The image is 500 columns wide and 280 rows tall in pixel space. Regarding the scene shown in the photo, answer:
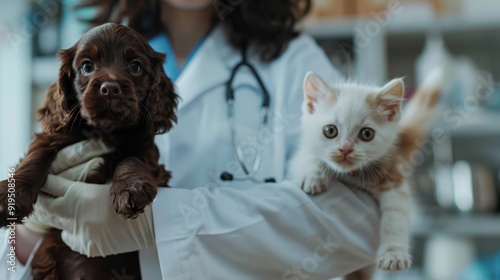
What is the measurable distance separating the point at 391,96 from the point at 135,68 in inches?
12.2

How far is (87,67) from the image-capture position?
0.58 meters

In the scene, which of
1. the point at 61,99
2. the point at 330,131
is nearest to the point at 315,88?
the point at 330,131

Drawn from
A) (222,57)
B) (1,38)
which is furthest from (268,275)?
(1,38)

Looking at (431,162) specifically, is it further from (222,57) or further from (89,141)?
(89,141)

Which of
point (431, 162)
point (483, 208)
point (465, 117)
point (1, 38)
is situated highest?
point (1, 38)

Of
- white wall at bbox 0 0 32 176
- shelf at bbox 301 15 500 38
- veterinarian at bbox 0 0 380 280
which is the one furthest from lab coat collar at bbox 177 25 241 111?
shelf at bbox 301 15 500 38

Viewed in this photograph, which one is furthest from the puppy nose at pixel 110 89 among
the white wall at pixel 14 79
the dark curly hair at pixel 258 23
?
the white wall at pixel 14 79

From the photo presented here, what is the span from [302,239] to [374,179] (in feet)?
0.42

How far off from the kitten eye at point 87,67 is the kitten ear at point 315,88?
26 cm

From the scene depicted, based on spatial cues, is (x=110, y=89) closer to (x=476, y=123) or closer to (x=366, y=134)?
(x=366, y=134)

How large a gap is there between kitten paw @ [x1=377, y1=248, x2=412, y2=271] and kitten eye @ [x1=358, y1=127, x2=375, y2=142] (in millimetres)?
145

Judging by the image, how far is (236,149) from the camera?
0.91 meters

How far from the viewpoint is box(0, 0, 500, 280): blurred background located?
2.12 meters

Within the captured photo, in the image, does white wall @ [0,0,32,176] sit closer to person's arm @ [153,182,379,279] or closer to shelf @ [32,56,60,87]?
shelf @ [32,56,60,87]
